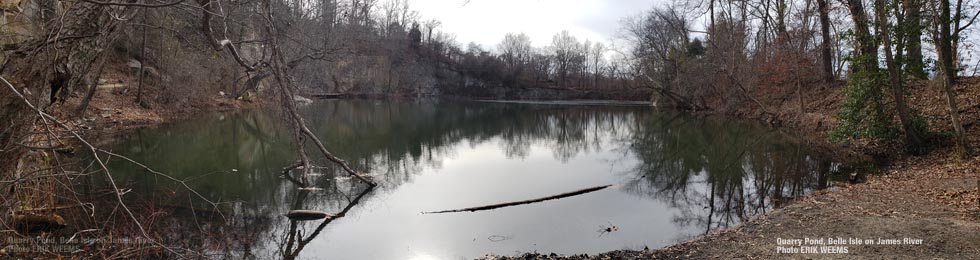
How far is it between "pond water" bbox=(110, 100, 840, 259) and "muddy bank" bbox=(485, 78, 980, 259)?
0.98 metres

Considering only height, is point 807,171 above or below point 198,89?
below

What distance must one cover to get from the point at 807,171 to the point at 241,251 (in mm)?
12966

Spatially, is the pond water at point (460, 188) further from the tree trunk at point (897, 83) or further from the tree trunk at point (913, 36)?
the tree trunk at point (913, 36)

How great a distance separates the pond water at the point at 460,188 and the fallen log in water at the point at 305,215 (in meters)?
0.17

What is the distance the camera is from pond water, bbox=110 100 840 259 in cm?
798

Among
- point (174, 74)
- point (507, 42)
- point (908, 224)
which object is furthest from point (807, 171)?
point (507, 42)

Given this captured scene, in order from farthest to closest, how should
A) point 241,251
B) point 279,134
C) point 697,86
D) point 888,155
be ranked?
point 697,86 → point 279,134 → point 888,155 → point 241,251

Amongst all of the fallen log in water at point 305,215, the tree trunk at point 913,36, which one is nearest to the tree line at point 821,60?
the tree trunk at point 913,36

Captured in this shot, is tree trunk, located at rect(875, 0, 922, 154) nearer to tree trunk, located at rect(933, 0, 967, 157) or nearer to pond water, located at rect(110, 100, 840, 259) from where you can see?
tree trunk, located at rect(933, 0, 967, 157)

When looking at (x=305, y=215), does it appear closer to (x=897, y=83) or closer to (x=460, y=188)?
(x=460, y=188)

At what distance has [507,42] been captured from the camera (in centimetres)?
9488

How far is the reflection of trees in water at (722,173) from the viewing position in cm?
1015

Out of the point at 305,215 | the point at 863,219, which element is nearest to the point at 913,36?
the point at 863,219

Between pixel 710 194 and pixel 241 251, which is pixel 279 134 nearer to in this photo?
pixel 241 251
